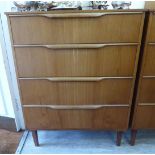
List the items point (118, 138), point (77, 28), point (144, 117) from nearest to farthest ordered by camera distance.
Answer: point (77, 28) < point (144, 117) < point (118, 138)

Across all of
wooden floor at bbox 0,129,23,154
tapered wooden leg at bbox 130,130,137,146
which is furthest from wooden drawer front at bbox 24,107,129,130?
wooden floor at bbox 0,129,23,154

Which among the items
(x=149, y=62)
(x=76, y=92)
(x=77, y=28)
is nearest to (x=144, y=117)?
(x=149, y=62)

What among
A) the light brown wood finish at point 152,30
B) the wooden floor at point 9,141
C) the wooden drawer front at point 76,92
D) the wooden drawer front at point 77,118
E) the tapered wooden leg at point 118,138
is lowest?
the wooden floor at point 9,141

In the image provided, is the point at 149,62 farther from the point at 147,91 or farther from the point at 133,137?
the point at 133,137

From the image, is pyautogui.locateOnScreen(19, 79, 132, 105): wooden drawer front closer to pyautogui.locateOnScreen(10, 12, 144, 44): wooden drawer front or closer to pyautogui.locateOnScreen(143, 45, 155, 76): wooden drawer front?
pyautogui.locateOnScreen(143, 45, 155, 76): wooden drawer front

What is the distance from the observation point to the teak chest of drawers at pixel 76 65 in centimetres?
106

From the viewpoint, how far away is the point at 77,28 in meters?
1.07

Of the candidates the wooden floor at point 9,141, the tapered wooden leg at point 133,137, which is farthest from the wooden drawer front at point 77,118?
the wooden floor at point 9,141

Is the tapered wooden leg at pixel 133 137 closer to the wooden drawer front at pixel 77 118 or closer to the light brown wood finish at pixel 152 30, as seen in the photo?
the wooden drawer front at pixel 77 118

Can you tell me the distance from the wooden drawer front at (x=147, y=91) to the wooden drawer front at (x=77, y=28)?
30 centimetres

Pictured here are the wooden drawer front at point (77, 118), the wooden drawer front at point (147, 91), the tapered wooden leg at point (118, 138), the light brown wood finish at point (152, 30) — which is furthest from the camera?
the tapered wooden leg at point (118, 138)

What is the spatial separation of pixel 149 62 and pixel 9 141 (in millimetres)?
1299

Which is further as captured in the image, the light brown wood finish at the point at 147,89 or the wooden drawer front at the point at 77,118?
the wooden drawer front at the point at 77,118

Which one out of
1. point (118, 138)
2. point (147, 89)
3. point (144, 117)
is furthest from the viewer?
point (118, 138)
